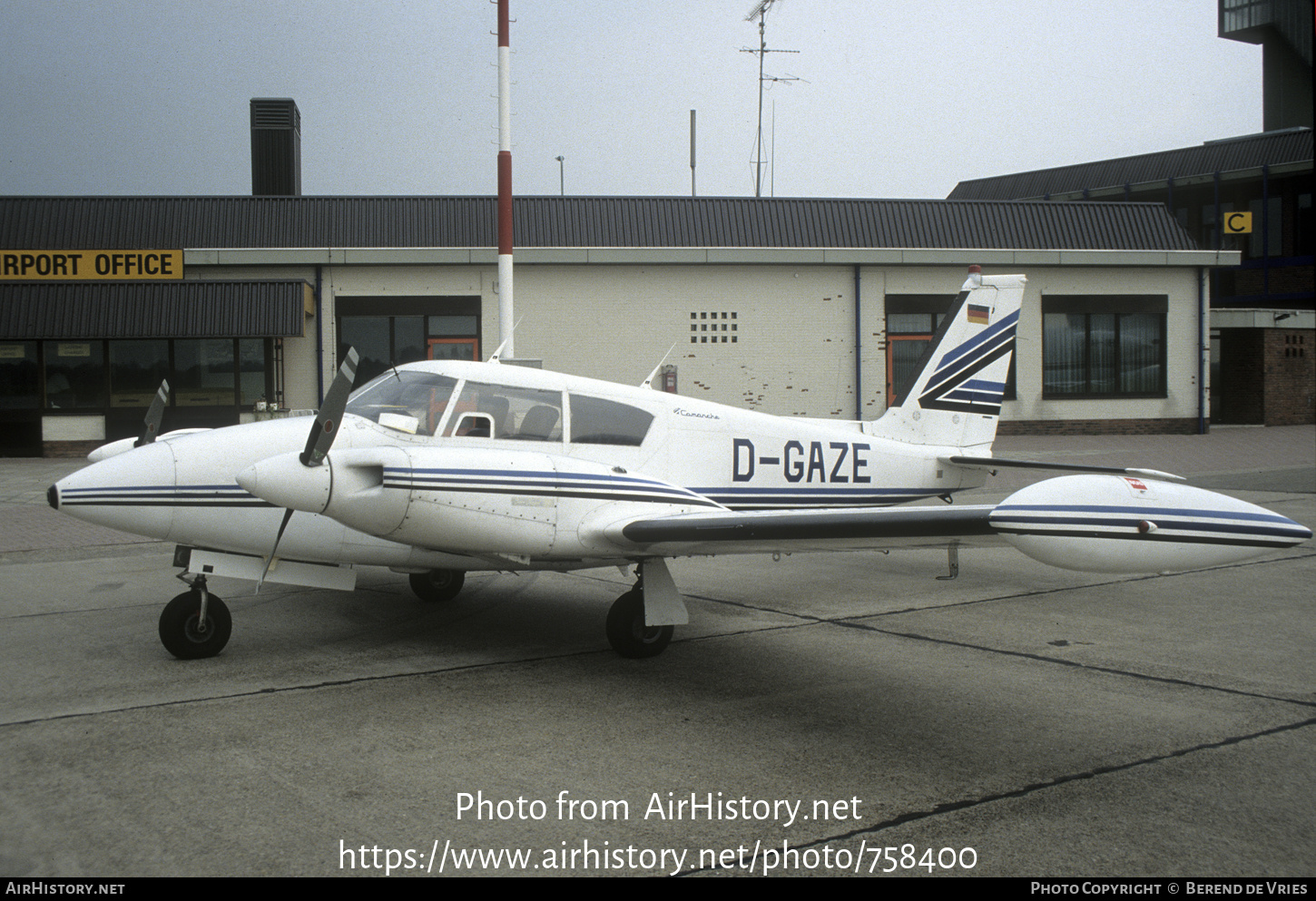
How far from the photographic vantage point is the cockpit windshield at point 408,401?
668cm

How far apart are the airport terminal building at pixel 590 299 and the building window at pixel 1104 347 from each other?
6cm

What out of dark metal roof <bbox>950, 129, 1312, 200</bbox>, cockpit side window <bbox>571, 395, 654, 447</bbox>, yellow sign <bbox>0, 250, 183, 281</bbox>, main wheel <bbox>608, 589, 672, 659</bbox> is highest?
dark metal roof <bbox>950, 129, 1312, 200</bbox>

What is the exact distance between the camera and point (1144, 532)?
440 cm

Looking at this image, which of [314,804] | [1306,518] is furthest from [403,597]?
[1306,518]

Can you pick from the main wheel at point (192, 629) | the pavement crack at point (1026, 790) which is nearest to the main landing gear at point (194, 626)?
the main wheel at point (192, 629)

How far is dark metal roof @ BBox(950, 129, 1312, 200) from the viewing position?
35781mm

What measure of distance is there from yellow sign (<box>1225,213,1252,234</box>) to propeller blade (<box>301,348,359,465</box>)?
3856 centimetres

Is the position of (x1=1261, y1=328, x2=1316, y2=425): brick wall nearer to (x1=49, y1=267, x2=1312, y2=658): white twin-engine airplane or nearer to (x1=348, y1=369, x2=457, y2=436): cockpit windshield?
(x1=49, y1=267, x2=1312, y2=658): white twin-engine airplane

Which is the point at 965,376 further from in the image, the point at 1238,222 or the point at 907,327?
the point at 1238,222

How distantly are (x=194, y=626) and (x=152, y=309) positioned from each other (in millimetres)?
18093

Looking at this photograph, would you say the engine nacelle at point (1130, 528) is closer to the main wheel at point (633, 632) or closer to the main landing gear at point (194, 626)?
the main wheel at point (633, 632)

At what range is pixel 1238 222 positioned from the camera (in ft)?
119

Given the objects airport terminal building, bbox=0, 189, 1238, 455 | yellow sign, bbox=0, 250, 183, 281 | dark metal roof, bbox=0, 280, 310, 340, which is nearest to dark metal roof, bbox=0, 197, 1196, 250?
airport terminal building, bbox=0, 189, 1238, 455
